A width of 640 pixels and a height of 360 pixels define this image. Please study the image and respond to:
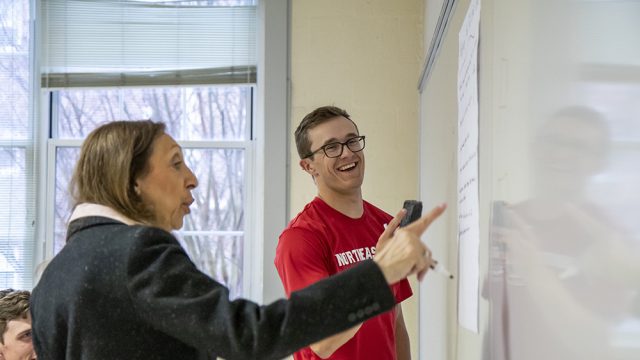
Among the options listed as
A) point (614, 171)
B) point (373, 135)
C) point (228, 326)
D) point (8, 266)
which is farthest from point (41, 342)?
point (8, 266)

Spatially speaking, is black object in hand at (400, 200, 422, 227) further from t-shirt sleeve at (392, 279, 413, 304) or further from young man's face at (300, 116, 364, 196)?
t-shirt sleeve at (392, 279, 413, 304)

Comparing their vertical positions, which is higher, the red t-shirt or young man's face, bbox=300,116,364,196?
young man's face, bbox=300,116,364,196

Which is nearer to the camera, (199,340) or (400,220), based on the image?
(199,340)

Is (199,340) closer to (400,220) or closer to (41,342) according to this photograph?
(41,342)

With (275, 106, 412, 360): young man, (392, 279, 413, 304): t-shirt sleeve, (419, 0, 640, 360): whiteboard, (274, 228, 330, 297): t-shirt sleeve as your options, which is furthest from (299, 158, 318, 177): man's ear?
(419, 0, 640, 360): whiteboard

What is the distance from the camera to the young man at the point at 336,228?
1681 mm

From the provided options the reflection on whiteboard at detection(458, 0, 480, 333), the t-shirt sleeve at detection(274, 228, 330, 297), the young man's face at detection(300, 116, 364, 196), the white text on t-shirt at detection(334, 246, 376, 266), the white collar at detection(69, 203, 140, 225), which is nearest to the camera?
the white collar at detection(69, 203, 140, 225)

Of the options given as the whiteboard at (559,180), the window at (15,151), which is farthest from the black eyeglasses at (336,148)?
the window at (15,151)

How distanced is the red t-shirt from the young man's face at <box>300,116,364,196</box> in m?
0.06

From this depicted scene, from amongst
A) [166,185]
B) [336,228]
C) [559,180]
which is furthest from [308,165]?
[559,180]

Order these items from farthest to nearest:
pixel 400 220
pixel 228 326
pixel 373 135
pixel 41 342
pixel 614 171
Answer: pixel 373 135
pixel 400 220
pixel 41 342
pixel 228 326
pixel 614 171

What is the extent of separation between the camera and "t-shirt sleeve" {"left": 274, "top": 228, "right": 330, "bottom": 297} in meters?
1.61

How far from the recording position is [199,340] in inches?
38.8

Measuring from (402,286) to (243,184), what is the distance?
1798 mm
